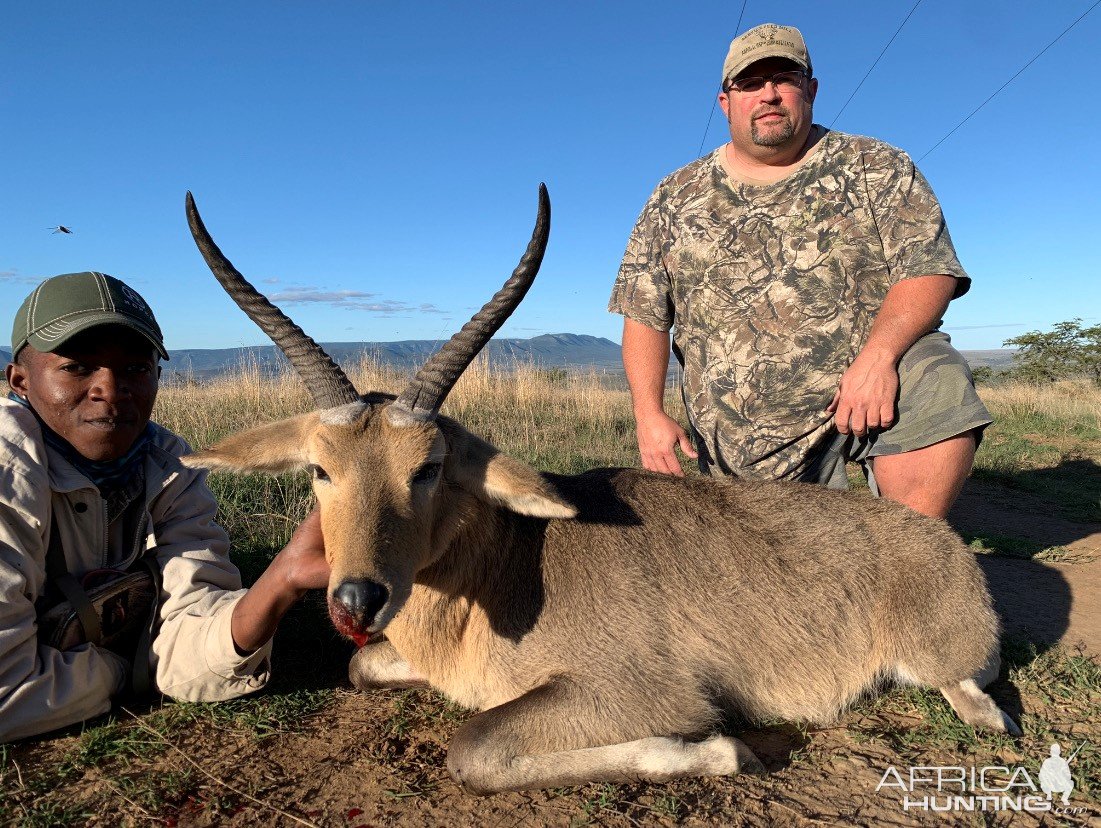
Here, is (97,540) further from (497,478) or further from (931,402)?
(931,402)

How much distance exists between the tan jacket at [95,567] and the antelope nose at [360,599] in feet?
4.33

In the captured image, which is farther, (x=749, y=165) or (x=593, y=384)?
(x=593, y=384)

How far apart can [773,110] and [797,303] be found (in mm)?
1490

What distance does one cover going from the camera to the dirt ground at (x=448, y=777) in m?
3.22

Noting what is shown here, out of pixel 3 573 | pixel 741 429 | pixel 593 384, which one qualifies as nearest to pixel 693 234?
pixel 741 429

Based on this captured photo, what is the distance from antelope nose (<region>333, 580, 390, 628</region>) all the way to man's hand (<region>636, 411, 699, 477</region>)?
328cm

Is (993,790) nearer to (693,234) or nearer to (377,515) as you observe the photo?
(377,515)

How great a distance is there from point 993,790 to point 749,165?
4703 millimetres

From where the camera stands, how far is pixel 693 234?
6219 millimetres

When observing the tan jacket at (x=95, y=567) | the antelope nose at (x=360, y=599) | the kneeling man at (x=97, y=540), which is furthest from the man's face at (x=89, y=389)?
the antelope nose at (x=360, y=599)

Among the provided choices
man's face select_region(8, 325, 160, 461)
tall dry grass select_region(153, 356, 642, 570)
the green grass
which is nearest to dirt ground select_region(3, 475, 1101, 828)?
man's face select_region(8, 325, 160, 461)

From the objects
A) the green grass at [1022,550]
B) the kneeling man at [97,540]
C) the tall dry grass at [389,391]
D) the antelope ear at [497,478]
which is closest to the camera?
the kneeling man at [97,540]

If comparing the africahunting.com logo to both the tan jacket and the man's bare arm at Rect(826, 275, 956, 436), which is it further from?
the tan jacket

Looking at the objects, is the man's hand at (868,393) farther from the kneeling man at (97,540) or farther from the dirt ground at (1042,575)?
the kneeling man at (97,540)
